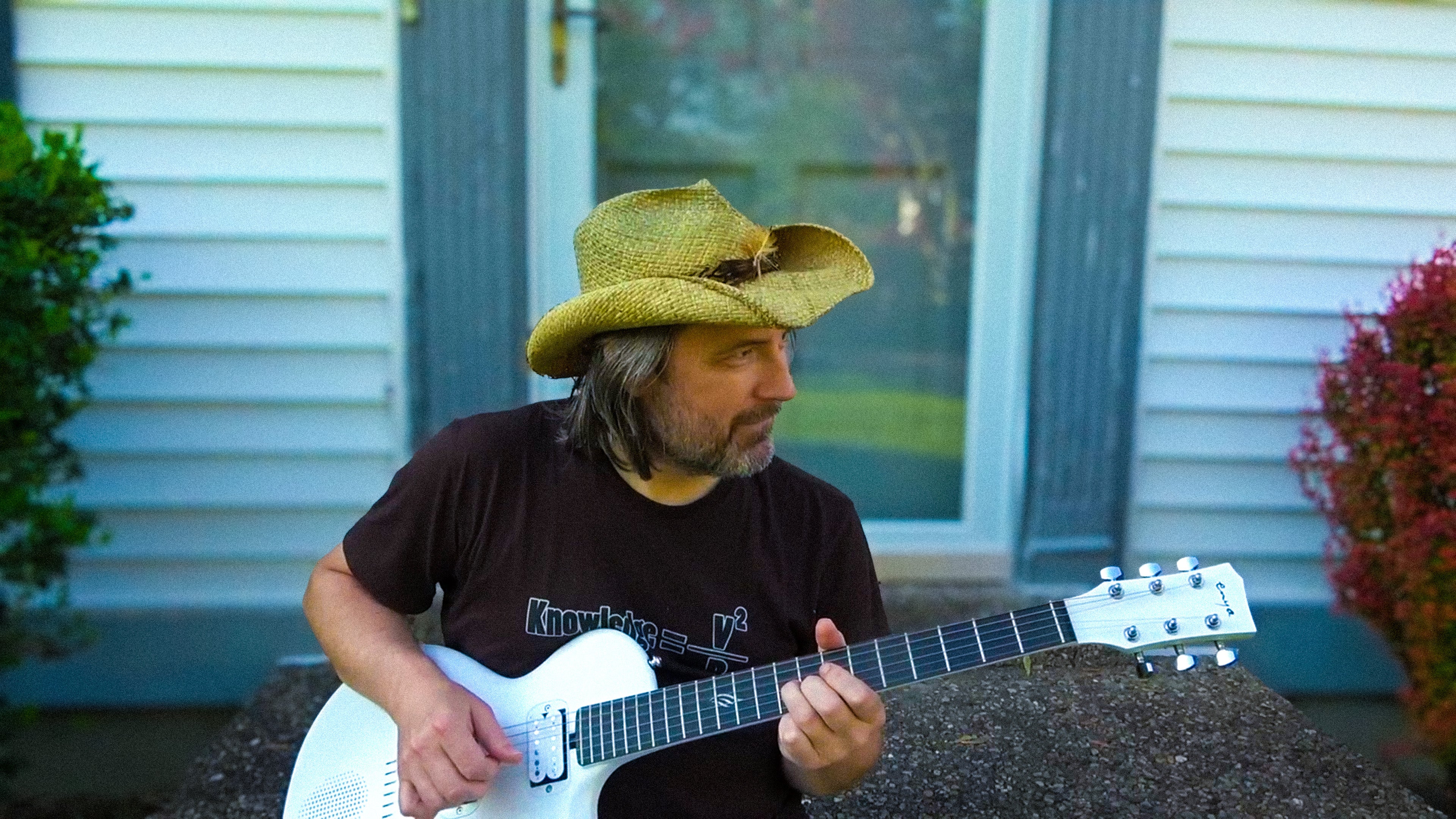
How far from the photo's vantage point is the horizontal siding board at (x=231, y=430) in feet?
11.1

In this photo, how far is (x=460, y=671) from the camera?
1817 millimetres

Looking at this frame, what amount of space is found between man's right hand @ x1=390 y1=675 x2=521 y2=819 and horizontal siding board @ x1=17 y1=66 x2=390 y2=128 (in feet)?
6.79

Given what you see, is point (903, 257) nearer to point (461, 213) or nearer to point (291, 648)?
point (461, 213)

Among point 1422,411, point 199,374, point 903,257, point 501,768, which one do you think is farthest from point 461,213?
point 1422,411

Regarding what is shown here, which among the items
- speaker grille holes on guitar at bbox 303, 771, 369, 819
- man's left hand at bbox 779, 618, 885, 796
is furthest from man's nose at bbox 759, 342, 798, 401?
speaker grille holes on guitar at bbox 303, 771, 369, 819

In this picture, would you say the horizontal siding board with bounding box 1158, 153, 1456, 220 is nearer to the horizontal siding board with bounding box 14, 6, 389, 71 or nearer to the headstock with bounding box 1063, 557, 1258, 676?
the headstock with bounding box 1063, 557, 1258, 676

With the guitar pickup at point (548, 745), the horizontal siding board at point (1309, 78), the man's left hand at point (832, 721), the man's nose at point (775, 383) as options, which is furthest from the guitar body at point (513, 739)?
the horizontal siding board at point (1309, 78)

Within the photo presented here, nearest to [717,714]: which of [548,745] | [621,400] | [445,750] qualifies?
[548,745]

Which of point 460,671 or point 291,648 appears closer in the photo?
point 460,671

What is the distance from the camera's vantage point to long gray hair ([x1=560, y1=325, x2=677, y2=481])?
177 centimetres

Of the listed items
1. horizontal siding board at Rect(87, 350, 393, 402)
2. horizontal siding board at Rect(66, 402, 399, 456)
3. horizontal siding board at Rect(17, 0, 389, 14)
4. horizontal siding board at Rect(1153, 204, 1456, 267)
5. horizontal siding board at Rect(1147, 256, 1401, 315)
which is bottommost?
horizontal siding board at Rect(66, 402, 399, 456)

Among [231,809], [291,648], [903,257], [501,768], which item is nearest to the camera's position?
[501,768]

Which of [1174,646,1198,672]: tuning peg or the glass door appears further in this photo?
the glass door

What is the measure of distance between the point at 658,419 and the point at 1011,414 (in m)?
2.01
